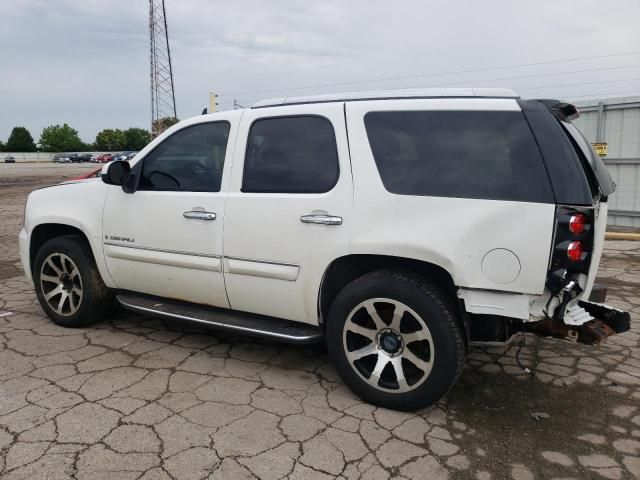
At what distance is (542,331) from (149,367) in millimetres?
2608

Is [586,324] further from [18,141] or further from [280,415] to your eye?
[18,141]

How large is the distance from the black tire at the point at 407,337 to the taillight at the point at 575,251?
0.68m

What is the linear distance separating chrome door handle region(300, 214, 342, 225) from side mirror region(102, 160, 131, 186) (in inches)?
61.3

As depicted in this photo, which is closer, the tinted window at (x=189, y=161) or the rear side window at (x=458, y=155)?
the rear side window at (x=458, y=155)

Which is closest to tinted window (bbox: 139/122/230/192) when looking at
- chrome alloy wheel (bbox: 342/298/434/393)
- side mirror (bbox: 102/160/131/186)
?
side mirror (bbox: 102/160/131/186)

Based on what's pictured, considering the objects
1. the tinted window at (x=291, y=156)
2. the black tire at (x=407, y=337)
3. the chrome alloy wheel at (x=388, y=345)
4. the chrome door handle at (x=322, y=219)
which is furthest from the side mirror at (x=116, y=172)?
the chrome alloy wheel at (x=388, y=345)

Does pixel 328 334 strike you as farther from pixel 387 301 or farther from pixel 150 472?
pixel 150 472

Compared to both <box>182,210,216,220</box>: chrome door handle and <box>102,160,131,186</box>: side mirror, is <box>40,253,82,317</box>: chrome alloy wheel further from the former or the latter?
<box>182,210,216,220</box>: chrome door handle

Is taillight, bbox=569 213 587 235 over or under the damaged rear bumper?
over

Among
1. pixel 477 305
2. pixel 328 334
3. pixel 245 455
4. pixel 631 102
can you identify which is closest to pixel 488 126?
pixel 477 305

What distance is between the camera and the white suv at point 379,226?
108 inches

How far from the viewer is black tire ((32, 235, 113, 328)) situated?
14.0 feet

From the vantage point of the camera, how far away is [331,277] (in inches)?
130

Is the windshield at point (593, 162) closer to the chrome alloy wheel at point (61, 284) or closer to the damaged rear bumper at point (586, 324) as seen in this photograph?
the damaged rear bumper at point (586, 324)
